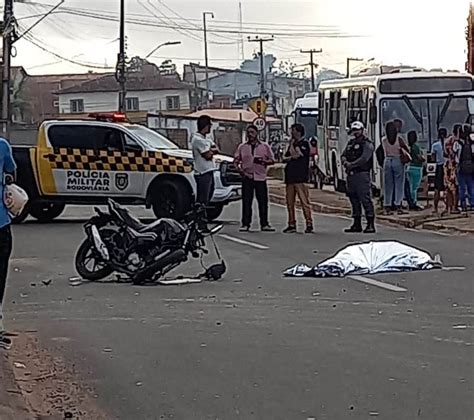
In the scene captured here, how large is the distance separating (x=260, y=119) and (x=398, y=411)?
29792mm

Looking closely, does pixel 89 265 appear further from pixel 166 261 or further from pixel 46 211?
pixel 46 211

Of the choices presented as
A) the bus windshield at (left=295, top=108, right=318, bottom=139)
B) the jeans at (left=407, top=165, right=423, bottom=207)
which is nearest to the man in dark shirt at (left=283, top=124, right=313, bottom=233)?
the jeans at (left=407, top=165, right=423, bottom=207)

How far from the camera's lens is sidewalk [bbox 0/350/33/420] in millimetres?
7329

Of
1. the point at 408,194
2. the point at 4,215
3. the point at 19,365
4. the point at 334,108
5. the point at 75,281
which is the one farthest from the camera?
the point at 334,108

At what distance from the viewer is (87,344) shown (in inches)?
387

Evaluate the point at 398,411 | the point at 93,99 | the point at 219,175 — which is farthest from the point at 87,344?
the point at 93,99

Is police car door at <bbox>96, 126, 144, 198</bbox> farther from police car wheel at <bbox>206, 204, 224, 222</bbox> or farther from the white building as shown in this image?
the white building

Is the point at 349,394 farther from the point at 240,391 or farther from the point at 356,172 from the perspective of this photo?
the point at 356,172

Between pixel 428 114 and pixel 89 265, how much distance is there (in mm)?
14558

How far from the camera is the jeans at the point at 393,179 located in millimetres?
23219

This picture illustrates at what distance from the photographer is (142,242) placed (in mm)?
13172

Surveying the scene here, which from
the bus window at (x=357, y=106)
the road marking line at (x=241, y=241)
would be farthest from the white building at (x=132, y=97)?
the road marking line at (x=241, y=241)

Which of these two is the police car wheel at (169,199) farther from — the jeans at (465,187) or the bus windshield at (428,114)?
the bus windshield at (428,114)

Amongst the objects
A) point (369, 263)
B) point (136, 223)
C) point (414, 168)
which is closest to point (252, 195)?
point (414, 168)
